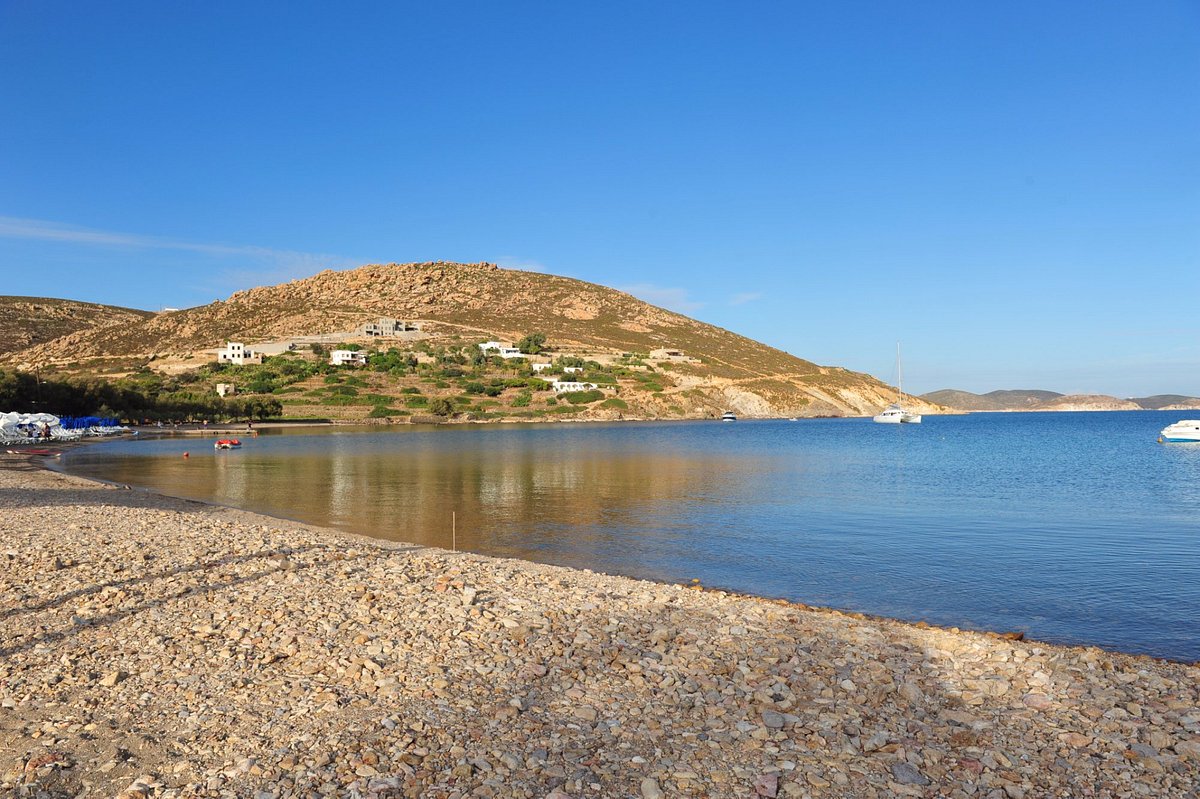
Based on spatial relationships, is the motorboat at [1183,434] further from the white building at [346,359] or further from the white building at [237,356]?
the white building at [237,356]

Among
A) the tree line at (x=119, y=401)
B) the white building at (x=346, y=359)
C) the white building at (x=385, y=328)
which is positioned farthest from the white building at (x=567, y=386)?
the white building at (x=385, y=328)

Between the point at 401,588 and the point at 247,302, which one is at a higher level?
the point at 247,302

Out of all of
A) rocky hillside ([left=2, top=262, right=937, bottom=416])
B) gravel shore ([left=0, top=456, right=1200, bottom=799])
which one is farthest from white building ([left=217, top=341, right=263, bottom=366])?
gravel shore ([left=0, top=456, right=1200, bottom=799])

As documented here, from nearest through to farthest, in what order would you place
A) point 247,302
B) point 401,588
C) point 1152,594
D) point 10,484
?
point 401,588, point 1152,594, point 10,484, point 247,302

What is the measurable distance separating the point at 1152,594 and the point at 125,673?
16437 millimetres

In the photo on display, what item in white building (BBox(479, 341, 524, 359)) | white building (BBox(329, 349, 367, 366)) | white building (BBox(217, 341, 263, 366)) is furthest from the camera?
white building (BBox(479, 341, 524, 359))

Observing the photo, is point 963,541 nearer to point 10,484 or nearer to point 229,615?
point 229,615

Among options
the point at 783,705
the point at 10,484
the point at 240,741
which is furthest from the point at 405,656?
the point at 10,484

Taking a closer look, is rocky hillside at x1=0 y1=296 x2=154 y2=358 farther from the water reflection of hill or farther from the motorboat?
the motorboat

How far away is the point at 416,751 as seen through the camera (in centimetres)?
676

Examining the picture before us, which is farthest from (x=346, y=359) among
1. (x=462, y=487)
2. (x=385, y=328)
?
(x=462, y=487)

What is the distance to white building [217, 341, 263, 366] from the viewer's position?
421ft

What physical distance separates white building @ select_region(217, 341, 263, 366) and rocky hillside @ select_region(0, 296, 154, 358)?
47822mm

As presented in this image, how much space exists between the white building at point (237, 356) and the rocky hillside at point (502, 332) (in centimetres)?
946
